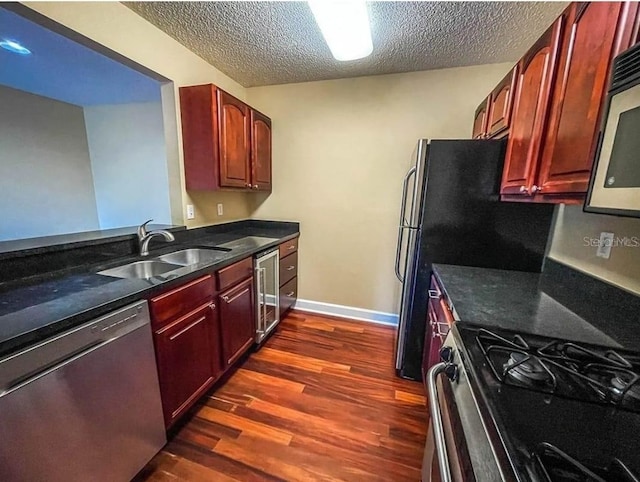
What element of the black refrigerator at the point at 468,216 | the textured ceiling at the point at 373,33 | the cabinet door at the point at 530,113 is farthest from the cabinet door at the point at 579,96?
the textured ceiling at the point at 373,33

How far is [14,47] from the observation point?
6.45 ft

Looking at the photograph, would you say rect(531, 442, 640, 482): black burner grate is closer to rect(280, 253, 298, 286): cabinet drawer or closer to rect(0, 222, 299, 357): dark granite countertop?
rect(0, 222, 299, 357): dark granite countertop

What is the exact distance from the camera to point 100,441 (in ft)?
3.43

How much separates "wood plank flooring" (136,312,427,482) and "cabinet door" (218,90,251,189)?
1529 millimetres

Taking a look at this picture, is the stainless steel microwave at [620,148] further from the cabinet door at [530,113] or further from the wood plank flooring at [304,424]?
the wood plank flooring at [304,424]

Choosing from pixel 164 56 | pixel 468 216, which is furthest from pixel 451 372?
pixel 164 56

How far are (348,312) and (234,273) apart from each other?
153 centimetres

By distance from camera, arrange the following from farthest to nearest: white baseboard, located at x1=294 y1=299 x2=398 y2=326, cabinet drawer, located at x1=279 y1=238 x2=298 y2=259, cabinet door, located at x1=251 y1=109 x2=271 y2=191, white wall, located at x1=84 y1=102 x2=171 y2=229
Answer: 1. white wall, located at x1=84 y1=102 x2=171 y2=229
2. white baseboard, located at x1=294 y1=299 x2=398 y2=326
3. cabinet drawer, located at x1=279 y1=238 x2=298 y2=259
4. cabinet door, located at x1=251 y1=109 x2=271 y2=191

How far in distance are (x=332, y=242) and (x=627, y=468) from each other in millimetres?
2473

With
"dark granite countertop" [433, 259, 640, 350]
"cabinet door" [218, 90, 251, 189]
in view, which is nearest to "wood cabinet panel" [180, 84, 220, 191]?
"cabinet door" [218, 90, 251, 189]

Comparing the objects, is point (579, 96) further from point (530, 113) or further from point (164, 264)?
point (164, 264)

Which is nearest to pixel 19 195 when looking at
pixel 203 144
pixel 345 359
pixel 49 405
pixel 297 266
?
pixel 203 144

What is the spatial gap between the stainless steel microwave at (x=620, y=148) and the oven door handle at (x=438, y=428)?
0.65 meters

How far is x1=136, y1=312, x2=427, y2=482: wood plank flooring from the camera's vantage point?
1.33 m
